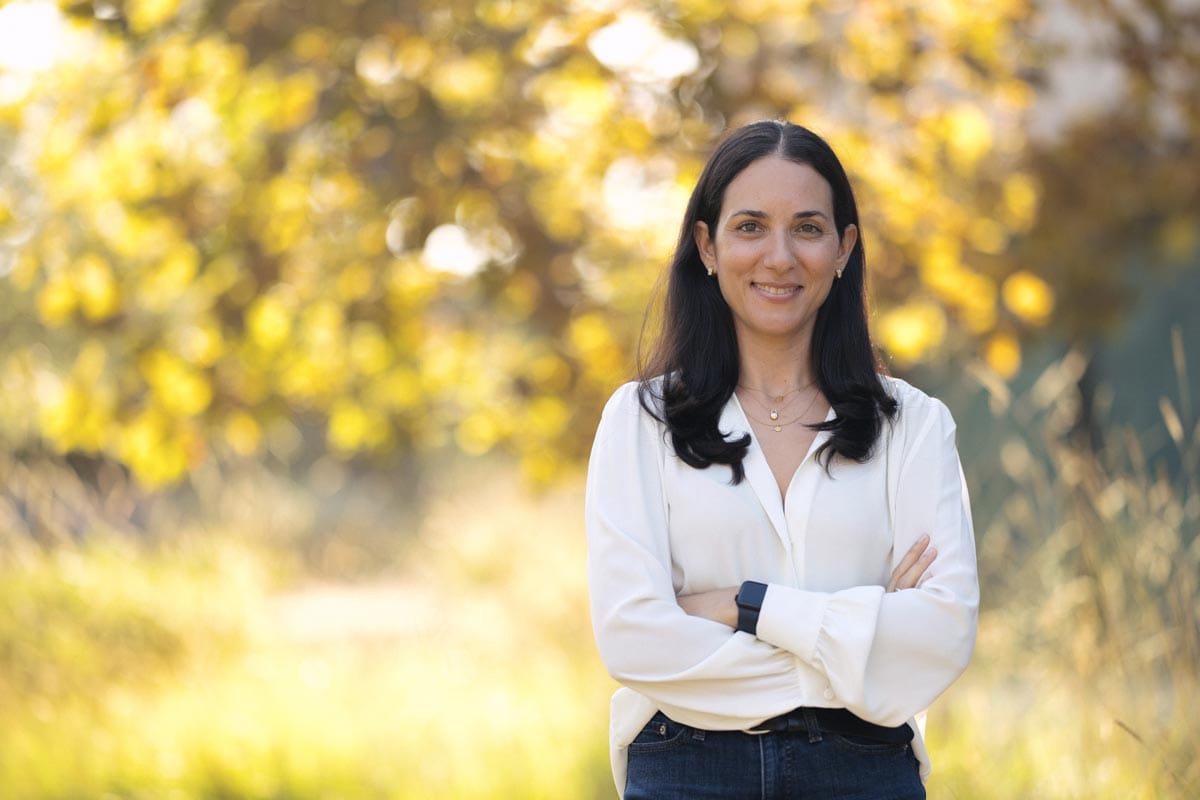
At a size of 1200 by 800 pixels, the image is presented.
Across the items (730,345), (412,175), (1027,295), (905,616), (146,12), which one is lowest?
(905,616)

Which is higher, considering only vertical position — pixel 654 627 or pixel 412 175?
pixel 412 175

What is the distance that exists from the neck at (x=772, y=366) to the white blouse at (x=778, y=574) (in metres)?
0.14

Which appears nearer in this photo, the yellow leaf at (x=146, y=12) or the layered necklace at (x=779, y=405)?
the layered necklace at (x=779, y=405)

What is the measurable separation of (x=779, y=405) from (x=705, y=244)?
0.34m

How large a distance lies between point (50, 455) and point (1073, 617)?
17.8 metres

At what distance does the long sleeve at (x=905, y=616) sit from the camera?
2297 millimetres

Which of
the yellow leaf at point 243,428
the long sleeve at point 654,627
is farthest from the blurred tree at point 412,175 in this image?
the long sleeve at point 654,627

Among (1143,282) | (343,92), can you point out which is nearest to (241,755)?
(343,92)

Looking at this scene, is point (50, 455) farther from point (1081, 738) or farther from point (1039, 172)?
point (1081, 738)

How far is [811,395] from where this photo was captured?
8.54 ft

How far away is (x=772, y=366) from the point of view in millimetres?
2627

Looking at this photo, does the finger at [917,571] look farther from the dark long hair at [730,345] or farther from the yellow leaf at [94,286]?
the yellow leaf at [94,286]

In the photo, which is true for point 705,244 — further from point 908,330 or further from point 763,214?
point 908,330

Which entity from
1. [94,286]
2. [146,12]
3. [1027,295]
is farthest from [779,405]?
[94,286]
